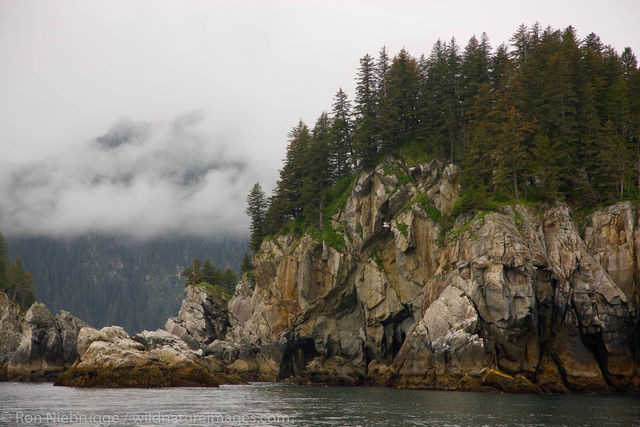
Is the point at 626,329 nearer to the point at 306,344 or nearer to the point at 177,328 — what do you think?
the point at 306,344

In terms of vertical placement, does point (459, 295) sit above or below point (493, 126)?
below

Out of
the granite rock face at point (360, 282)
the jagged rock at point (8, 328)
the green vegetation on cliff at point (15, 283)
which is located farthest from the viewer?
the green vegetation on cliff at point (15, 283)

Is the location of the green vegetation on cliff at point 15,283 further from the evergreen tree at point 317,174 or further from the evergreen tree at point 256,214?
the evergreen tree at point 317,174

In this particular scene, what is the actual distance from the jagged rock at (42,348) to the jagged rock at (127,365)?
28551mm

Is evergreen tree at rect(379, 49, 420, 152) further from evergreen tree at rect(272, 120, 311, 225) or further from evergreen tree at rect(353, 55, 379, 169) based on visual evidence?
evergreen tree at rect(272, 120, 311, 225)

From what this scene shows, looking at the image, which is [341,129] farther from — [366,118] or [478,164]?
[478,164]

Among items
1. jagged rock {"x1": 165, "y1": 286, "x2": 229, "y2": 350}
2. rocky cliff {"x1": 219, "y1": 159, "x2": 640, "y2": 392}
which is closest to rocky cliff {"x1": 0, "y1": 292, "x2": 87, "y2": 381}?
jagged rock {"x1": 165, "y1": 286, "x2": 229, "y2": 350}

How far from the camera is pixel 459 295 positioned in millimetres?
59719

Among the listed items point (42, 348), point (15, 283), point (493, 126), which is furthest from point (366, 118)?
point (15, 283)

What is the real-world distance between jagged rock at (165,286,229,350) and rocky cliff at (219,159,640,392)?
17.3 meters

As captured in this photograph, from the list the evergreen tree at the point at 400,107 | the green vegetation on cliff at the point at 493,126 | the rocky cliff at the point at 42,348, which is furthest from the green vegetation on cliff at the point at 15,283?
the evergreen tree at the point at 400,107

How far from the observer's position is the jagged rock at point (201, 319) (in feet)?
310

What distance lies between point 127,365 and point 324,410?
104 feet

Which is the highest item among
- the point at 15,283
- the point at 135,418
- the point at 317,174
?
the point at 317,174
